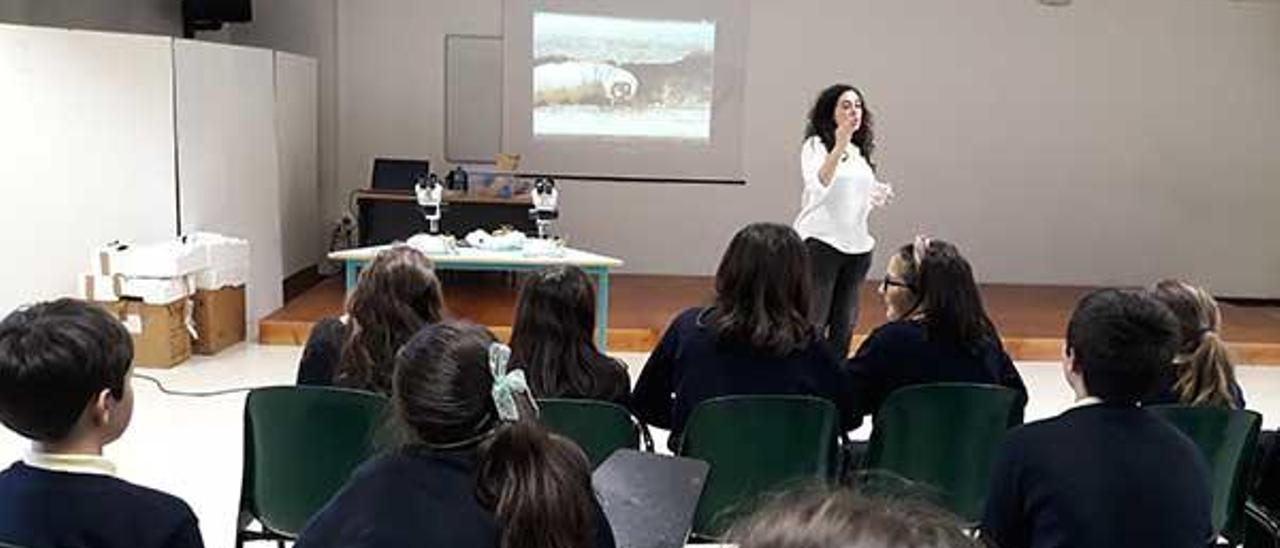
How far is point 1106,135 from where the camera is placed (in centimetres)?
816

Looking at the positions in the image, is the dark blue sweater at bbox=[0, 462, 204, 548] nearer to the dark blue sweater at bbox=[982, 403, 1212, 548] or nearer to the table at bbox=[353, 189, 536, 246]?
the dark blue sweater at bbox=[982, 403, 1212, 548]

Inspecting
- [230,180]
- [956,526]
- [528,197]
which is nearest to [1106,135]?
[528,197]

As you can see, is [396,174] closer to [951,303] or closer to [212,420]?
[212,420]

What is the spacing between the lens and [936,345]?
284 centimetres

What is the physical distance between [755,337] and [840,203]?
1929 mm

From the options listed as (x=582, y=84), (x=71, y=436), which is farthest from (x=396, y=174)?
(x=71, y=436)

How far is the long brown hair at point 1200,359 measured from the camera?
8.48ft

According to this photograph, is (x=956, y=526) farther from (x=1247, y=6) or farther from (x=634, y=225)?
(x=1247, y=6)

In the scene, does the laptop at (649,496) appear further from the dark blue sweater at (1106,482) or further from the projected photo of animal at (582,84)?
the projected photo of animal at (582,84)

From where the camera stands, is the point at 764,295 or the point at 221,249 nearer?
the point at 764,295

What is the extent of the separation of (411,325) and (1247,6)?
24.4 feet

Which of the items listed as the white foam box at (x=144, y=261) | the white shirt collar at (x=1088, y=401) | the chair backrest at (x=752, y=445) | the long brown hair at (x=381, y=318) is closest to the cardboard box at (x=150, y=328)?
the white foam box at (x=144, y=261)

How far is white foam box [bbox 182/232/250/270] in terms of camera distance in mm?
5344

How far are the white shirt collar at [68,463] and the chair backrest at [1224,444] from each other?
1971mm
